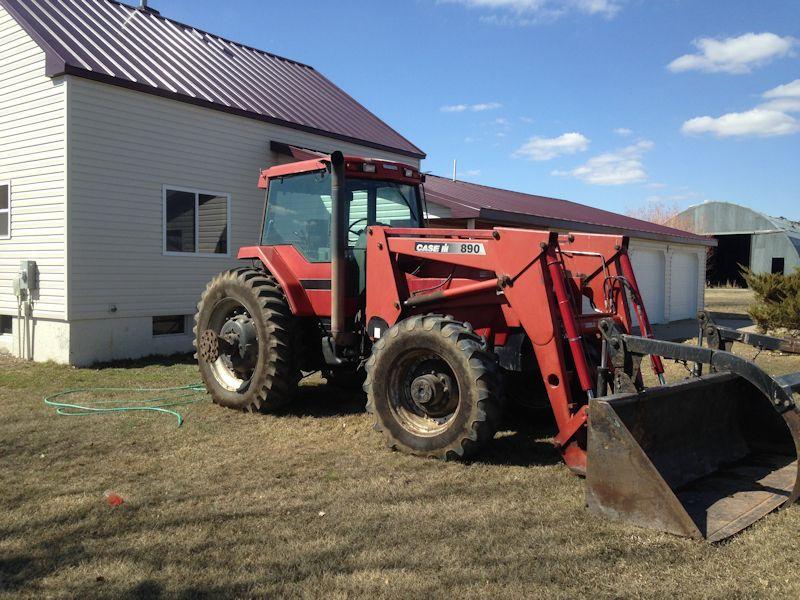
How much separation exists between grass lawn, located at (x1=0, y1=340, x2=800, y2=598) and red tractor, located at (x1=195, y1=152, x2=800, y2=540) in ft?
1.01

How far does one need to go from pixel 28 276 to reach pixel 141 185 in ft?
7.27

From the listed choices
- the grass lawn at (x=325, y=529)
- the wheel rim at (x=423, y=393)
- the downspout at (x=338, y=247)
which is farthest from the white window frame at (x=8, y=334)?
the wheel rim at (x=423, y=393)

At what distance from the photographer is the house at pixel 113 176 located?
1040cm

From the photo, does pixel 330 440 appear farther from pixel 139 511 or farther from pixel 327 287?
pixel 139 511

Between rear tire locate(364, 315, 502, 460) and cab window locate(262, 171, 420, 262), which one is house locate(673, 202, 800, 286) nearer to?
cab window locate(262, 171, 420, 262)

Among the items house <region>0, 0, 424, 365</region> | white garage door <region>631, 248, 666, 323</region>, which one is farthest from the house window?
white garage door <region>631, 248, 666, 323</region>

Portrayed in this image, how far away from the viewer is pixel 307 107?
47.9ft

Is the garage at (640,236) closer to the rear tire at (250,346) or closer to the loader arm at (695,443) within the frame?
the rear tire at (250,346)

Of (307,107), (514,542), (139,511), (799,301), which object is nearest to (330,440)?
(139,511)

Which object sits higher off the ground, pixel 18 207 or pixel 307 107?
pixel 307 107

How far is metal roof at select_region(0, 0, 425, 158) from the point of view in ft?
35.4

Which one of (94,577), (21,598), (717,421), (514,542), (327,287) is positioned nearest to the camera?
(21,598)

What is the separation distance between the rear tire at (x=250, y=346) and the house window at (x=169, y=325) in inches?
162

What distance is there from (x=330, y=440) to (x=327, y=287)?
1.58 m
